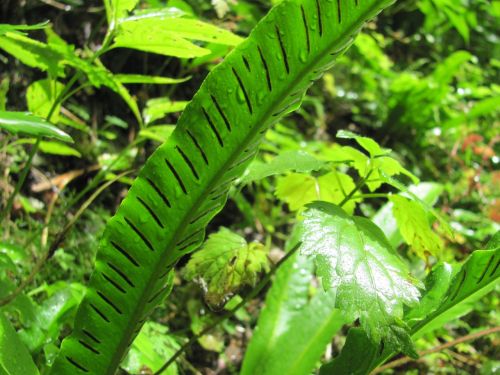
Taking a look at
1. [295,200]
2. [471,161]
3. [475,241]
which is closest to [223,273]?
[295,200]

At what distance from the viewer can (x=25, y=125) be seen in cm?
58

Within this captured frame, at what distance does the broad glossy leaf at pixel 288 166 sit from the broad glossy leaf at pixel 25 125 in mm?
327

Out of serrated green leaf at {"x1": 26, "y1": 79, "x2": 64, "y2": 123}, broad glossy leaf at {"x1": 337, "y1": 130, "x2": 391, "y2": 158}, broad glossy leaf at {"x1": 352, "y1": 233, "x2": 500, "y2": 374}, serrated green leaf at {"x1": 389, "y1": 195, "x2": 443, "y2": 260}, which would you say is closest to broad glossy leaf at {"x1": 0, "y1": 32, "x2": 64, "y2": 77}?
serrated green leaf at {"x1": 26, "y1": 79, "x2": 64, "y2": 123}

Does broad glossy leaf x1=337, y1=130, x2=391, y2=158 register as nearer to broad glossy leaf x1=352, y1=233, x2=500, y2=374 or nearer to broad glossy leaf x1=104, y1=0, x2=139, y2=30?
broad glossy leaf x1=352, y1=233, x2=500, y2=374

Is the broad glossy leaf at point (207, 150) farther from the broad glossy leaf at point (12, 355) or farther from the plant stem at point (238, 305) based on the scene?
the plant stem at point (238, 305)

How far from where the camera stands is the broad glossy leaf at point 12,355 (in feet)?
2.26

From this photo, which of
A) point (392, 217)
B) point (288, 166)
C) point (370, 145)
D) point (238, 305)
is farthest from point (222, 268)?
point (392, 217)

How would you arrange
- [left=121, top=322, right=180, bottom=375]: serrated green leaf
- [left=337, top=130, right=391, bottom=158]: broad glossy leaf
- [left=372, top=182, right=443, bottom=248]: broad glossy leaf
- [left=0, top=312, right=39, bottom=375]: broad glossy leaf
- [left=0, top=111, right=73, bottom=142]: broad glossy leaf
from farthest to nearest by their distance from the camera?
1. [left=372, top=182, right=443, bottom=248]: broad glossy leaf
2. [left=121, top=322, right=180, bottom=375]: serrated green leaf
3. [left=337, top=130, right=391, bottom=158]: broad glossy leaf
4. [left=0, top=312, right=39, bottom=375]: broad glossy leaf
5. [left=0, top=111, right=73, bottom=142]: broad glossy leaf

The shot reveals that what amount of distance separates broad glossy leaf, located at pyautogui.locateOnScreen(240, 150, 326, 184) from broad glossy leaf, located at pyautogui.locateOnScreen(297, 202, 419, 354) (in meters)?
0.08

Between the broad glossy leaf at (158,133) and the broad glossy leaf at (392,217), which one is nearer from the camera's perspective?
the broad glossy leaf at (158,133)

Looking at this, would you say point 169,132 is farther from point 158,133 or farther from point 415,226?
point 415,226

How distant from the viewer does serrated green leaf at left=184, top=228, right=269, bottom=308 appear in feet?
2.89

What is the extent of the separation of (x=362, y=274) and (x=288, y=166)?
0.74 ft

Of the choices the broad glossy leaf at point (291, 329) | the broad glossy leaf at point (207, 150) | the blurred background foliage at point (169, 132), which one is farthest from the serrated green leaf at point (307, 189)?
the broad glossy leaf at point (207, 150)
